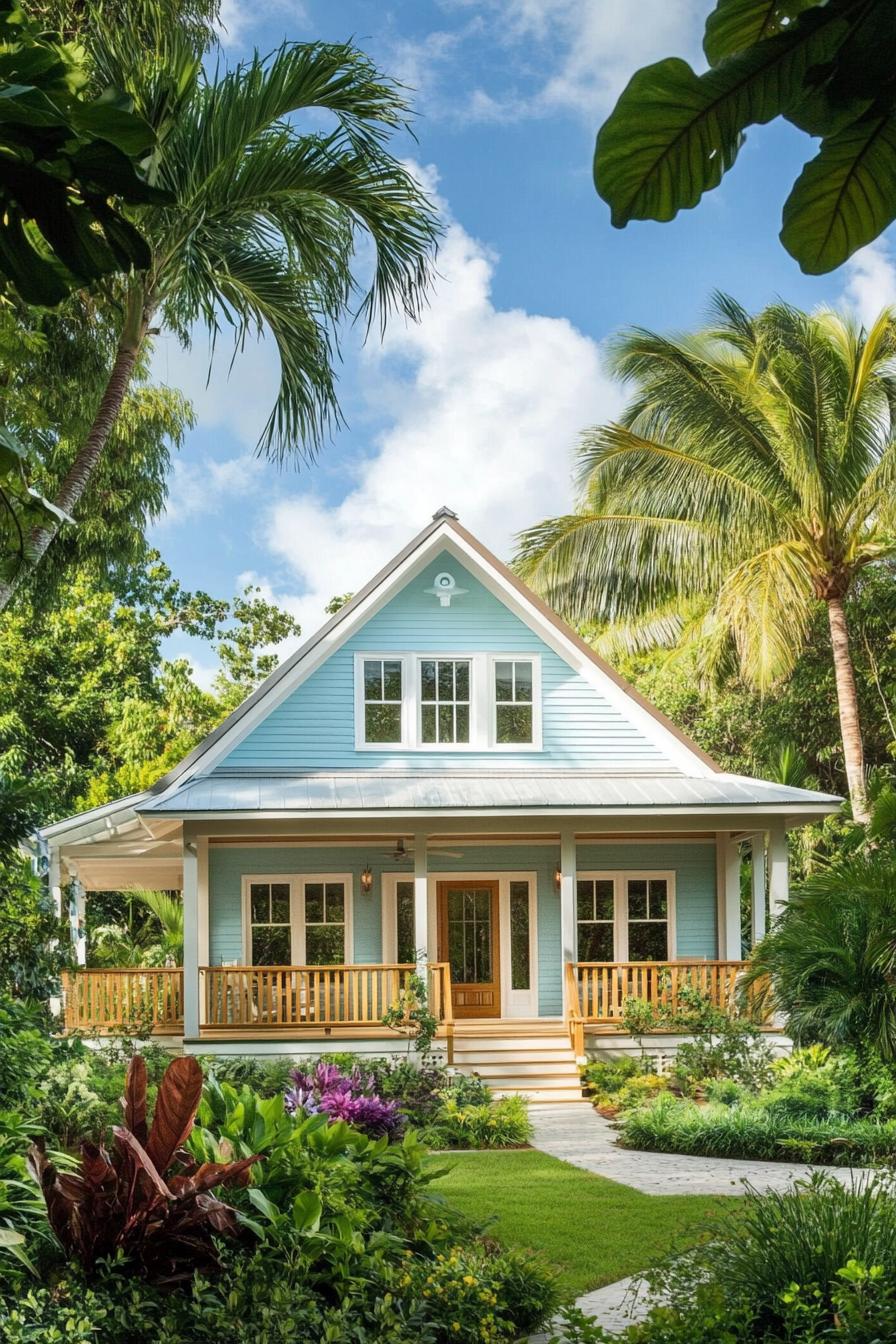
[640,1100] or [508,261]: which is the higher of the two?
[508,261]

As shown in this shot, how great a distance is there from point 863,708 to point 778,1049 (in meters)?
10.0

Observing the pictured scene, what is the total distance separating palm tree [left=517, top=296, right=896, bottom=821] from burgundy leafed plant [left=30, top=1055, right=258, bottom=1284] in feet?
48.7

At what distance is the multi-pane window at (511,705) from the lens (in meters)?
→ 18.8

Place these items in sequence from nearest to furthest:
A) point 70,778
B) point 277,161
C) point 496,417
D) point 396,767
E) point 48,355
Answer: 1. point 277,161
2. point 48,355
3. point 396,767
4. point 70,778
5. point 496,417

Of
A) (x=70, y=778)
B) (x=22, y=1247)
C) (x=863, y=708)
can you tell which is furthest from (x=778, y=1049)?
(x=70, y=778)

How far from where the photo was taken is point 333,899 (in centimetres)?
1875

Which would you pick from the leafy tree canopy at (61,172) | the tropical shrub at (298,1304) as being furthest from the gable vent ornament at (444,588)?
the leafy tree canopy at (61,172)

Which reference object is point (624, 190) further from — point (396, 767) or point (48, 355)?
point (396, 767)

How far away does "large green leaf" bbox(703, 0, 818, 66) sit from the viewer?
1.01m

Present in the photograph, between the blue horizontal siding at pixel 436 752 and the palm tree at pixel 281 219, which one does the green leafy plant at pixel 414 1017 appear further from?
the palm tree at pixel 281 219

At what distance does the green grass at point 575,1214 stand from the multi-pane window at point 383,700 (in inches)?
316

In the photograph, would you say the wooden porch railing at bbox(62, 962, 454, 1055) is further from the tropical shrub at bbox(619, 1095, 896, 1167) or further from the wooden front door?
the tropical shrub at bbox(619, 1095, 896, 1167)

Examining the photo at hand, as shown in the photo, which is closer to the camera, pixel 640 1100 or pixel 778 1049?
pixel 640 1100

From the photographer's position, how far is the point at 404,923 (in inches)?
742
